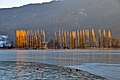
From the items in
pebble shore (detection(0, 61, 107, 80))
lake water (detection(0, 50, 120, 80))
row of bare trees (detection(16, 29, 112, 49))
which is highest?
row of bare trees (detection(16, 29, 112, 49))

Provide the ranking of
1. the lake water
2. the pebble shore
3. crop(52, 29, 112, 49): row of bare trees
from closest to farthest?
the pebble shore
the lake water
crop(52, 29, 112, 49): row of bare trees

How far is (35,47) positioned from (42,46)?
422cm

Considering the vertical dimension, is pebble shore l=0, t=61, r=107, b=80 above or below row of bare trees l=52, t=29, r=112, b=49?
below

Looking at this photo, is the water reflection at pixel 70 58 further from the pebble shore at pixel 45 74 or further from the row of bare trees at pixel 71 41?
the row of bare trees at pixel 71 41

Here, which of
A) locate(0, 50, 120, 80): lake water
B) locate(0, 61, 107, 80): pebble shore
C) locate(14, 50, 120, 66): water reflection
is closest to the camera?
locate(0, 61, 107, 80): pebble shore

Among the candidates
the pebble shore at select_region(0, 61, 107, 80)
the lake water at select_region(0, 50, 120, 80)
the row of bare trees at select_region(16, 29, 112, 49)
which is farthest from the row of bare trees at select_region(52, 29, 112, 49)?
the pebble shore at select_region(0, 61, 107, 80)

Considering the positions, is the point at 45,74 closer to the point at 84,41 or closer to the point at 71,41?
the point at 84,41

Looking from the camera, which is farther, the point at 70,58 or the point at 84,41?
the point at 84,41

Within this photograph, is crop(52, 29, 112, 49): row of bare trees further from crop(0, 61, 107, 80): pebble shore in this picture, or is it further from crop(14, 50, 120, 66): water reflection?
crop(0, 61, 107, 80): pebble shore

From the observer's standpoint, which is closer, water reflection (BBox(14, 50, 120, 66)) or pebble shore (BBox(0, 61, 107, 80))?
pebble shore (BBox(0, 61, 107, 80))

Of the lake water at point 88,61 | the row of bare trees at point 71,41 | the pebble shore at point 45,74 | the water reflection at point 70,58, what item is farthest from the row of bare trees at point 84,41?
the pebble shore at point 45,74

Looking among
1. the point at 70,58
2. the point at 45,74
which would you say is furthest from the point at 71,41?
the point at 45,74

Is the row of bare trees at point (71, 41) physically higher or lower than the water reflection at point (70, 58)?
higher

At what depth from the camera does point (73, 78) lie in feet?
87.4
